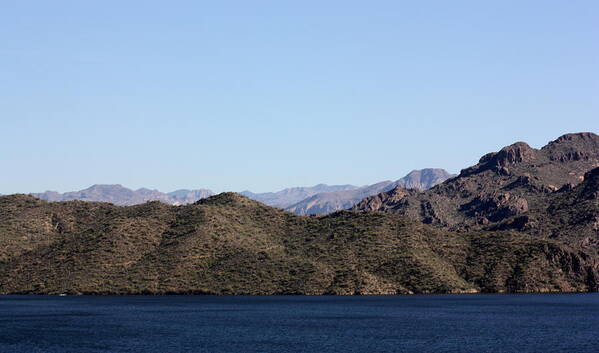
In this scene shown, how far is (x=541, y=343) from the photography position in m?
122

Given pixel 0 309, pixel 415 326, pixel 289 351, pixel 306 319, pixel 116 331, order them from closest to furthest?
pixel 289 351
pixel 116 331
pixel 415 326
pixel 306 319
pixel 0 309

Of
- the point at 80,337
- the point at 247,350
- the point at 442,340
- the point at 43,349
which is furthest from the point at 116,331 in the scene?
the point at 442,340

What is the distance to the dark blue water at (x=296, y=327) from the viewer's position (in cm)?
11675

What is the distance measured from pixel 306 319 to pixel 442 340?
39.3 metres

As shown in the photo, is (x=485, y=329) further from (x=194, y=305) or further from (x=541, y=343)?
(x=194, y=305)

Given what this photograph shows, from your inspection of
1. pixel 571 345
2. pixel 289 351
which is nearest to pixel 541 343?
pixel 571 345

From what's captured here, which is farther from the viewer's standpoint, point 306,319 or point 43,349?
point 306,319

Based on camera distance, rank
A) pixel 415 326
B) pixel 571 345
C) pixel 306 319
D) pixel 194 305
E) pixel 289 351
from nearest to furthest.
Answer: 1. pixel 289 351
2. pixel 571 345
3. pixel 415 326
4. pixel 306 319
5. pixel 194 305

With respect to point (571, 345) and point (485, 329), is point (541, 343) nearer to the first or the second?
point (571, 345)

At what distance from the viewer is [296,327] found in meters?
143

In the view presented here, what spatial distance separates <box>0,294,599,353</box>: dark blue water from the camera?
117 meters

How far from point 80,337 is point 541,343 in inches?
2708

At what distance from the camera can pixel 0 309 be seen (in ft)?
586

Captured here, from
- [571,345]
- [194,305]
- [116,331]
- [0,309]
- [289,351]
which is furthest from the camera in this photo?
[194,305]
